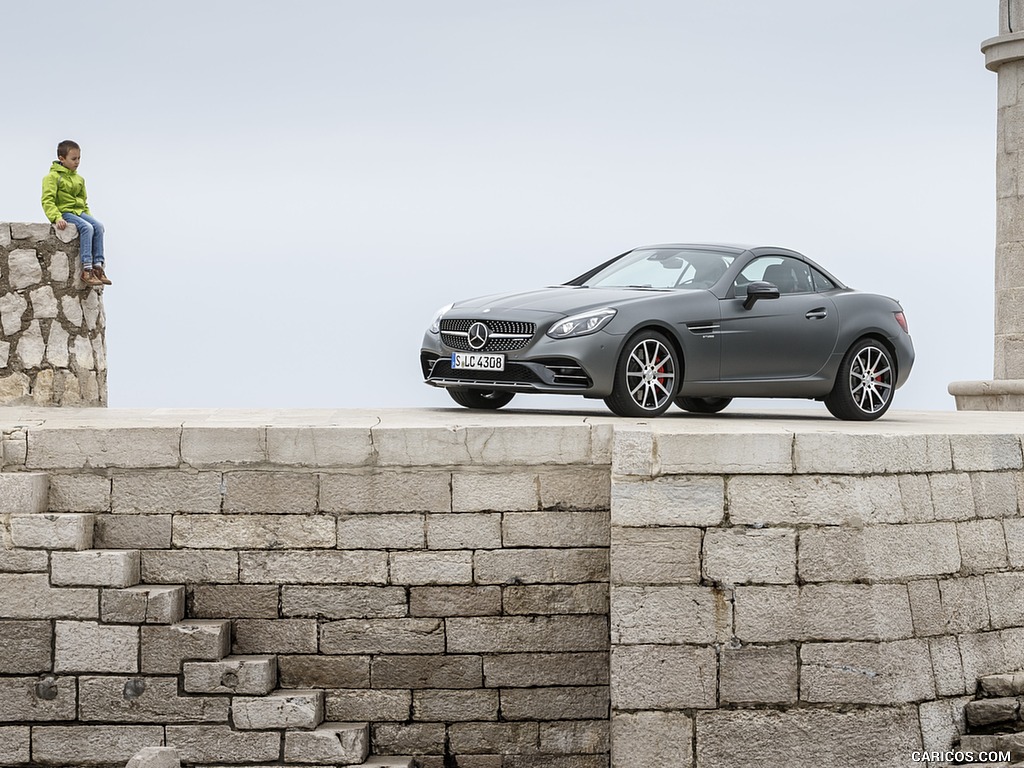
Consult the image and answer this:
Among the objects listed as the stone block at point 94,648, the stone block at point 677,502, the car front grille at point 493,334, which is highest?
the car front grille at point 493,334

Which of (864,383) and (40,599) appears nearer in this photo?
(40,599)

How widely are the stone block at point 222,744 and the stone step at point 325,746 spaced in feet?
0.30

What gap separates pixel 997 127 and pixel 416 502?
42.0 ft

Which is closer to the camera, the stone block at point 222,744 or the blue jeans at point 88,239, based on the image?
the stone block at point 222,744

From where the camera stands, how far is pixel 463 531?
8.98 m

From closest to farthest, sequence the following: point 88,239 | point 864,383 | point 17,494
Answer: point 17,494 → point 864,383 → point 88,239

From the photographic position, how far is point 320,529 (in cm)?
899

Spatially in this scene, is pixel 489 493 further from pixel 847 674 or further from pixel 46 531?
pixel 46 531

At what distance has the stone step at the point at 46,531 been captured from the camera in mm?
8828

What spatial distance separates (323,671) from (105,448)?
6.38 feet

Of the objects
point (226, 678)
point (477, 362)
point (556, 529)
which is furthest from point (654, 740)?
point (477, 362)

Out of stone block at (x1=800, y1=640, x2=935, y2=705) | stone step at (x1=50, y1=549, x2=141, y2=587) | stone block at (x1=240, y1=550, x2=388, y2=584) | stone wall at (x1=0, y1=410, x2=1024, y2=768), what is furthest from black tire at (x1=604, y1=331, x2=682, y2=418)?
stone step at (x1=50, y1=549, x2=141, y2=587)

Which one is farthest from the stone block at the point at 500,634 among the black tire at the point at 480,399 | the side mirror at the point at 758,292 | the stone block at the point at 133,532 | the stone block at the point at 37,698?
the side mirror at the point at 758,292

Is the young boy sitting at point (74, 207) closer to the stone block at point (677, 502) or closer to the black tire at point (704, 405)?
the black tire at point (704, 405)
